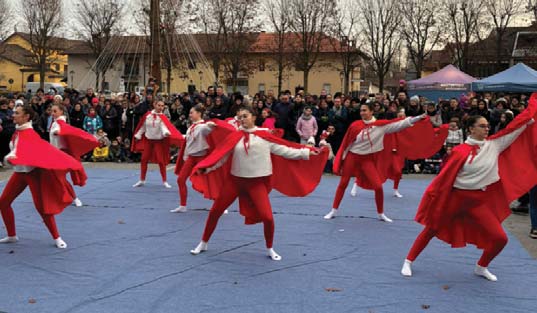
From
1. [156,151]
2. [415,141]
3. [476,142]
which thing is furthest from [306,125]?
[476,142]

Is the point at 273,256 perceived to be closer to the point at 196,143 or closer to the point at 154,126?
the point at 196,143

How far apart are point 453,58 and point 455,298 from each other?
40.8 m

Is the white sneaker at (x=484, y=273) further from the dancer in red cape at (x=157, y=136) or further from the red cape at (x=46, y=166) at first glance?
the dancer in red cape at (x=157, y=136)

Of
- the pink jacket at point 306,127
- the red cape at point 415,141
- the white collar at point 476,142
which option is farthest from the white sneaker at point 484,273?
the pink jacket at point 306,127

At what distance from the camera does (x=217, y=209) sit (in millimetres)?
6348

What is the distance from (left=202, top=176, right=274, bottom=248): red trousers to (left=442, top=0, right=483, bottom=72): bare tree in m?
36.7

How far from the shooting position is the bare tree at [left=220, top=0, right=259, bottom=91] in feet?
123

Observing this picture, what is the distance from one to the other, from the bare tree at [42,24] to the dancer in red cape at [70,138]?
3646cm

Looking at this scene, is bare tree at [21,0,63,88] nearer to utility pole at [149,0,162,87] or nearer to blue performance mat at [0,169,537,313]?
utility pole at [149,0,162,87]

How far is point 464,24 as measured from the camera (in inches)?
1566

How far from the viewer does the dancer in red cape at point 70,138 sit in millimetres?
7973

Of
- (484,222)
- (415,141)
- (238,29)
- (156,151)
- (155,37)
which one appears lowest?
(484,222)

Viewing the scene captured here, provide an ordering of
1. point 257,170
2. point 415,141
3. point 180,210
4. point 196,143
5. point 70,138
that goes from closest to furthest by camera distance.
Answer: point 257,170
point 70,138
point 196,143
point 180,210
point 415,141

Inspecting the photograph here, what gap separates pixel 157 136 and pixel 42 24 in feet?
120
